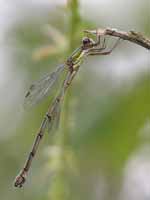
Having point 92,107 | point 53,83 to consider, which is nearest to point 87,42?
point 53,83

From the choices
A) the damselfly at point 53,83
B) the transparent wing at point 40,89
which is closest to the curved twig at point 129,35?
the damselfly at point 53,83

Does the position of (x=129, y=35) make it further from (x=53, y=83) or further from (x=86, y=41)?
(x=53, y=83)

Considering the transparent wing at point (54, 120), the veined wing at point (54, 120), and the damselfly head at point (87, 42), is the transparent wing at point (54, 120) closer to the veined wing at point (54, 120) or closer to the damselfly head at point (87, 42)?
the veined wing at point (54, 120)

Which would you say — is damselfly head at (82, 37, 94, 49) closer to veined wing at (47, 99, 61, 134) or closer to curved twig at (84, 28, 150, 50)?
curved twig at (84, 28, 150, 50)

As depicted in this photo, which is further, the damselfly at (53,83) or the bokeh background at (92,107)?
the bokeh background at (92,107)

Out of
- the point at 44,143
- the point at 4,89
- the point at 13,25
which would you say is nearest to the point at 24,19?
the point at 13,25

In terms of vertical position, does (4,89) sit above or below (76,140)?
above

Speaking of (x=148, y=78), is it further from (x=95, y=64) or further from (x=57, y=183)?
(x=57, y=183)
